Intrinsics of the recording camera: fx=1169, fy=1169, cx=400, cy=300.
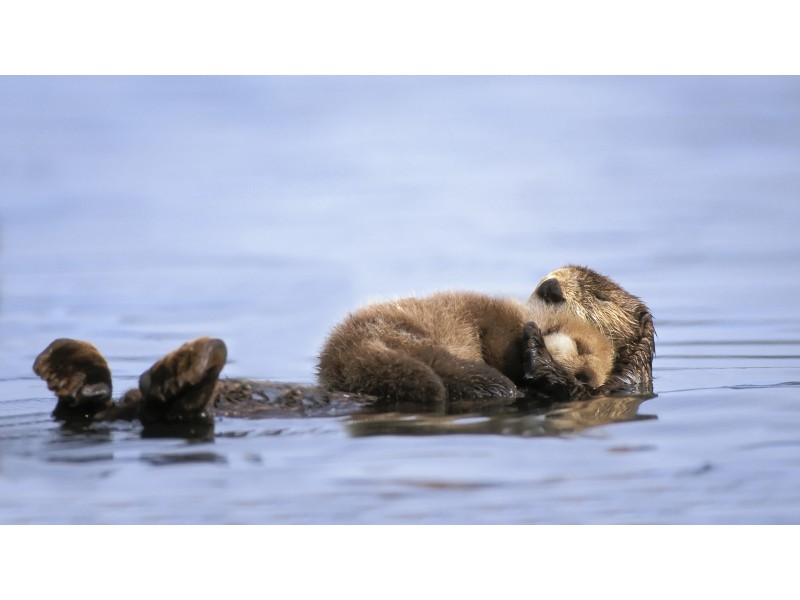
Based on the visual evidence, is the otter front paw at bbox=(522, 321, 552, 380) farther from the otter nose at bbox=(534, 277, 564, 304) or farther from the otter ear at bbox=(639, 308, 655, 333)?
the otter ear at bbox=(639, 308, 655, 333)

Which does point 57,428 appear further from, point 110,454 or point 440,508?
point 440,508

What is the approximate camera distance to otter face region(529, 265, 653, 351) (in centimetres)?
563

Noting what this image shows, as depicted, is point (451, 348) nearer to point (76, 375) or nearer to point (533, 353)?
point (533, 353)

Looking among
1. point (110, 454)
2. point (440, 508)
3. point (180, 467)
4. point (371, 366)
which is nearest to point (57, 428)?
point (110, 454)

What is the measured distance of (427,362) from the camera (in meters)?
4.86

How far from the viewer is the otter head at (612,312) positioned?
5.62 m

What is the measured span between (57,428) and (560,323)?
232 centimetres

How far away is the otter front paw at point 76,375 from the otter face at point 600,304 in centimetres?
217

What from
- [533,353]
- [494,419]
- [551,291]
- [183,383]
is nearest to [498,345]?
[533,353]

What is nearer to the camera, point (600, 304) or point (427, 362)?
point (427, 362)

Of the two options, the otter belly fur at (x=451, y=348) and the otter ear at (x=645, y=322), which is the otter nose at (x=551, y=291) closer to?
the otter belly fur at (x=451, y=348)

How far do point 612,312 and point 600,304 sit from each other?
2.7 inches

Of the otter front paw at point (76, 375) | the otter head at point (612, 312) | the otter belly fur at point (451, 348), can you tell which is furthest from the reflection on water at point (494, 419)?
the otter front paw at point (76, 375)

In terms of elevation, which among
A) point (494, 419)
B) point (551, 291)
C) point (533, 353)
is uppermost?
point (551, 291)
